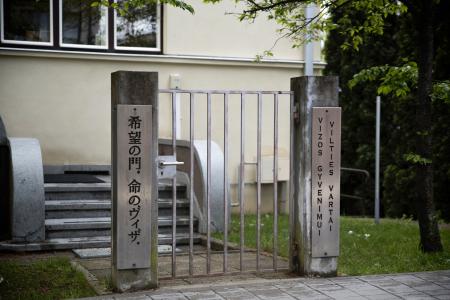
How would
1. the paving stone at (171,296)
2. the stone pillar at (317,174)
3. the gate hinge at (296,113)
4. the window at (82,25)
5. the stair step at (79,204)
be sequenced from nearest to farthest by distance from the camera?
the paving stone at (171,296) → the stone pillar at (317,174) → the gate hinge at (296,113) → the stair step at (79,204) → the window at (82,25)

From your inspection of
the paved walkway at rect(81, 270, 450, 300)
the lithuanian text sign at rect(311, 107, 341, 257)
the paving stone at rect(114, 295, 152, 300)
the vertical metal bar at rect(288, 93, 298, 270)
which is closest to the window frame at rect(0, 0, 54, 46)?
the vertical metal bar at rect(288, 93, 298, 270)

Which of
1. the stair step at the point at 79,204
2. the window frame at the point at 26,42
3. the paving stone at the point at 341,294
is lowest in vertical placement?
the paving stone at the point at 341,294

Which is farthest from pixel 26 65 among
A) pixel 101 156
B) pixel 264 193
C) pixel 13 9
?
pixel 264 193

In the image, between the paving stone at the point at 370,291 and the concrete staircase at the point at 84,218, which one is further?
the concrete staircase at the point at 84,218

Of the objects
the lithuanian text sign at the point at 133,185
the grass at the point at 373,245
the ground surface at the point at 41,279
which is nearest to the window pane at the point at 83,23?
the grass at the point at 373,245

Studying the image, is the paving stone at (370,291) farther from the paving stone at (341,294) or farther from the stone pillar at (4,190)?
the stone pillar at (4,190)

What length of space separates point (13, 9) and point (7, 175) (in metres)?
3.75

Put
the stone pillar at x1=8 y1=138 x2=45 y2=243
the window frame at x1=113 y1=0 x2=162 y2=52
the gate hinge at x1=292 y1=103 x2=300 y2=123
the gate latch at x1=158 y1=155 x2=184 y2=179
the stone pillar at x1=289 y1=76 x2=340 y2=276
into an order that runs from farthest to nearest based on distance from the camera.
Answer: the window frame at x1=113 y1=0 x2=162 y2=52 → the stone pillar at x1=8 y1=138 x2=45 y2=243 → the gate hinge at x1=292 y1=103 x2=300 y2=123 → the stone pillar at x1=289 y1=76 x2=340 y2=276 → the gate latch at x1=158 y1=155 x2=184 y2=179

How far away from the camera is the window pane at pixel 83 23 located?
1330 cm

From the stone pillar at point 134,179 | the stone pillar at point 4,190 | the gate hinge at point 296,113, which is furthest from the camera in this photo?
the stone pillar at point 4,190

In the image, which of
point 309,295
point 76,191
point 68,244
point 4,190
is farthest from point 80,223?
point 309,295

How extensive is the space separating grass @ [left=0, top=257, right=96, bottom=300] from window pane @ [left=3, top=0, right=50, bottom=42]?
5517 millimetres

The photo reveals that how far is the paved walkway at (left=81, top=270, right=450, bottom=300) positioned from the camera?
7004 millimetres

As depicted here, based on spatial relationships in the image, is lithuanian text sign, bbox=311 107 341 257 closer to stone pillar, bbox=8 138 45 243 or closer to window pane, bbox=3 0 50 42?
stone pillar, bbox=8 138 45 243
